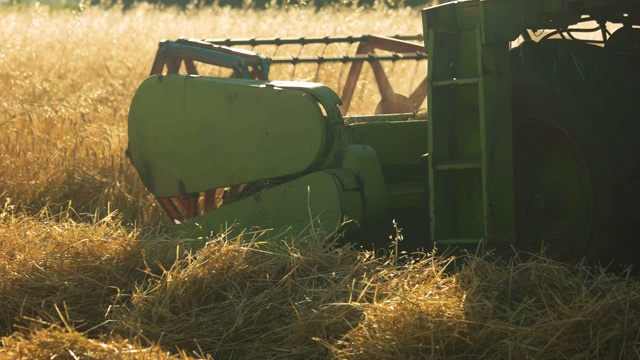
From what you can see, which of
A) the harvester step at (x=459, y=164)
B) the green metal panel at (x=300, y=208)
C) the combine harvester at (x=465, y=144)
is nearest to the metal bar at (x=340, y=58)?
the combine harvester at (x=465, y=144)

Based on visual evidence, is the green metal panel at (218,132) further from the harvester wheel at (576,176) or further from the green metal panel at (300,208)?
the harvester wheel at (576,176)

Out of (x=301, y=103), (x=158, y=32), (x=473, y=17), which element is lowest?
(x=158, y=32)

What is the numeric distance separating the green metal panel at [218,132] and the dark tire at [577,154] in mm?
919

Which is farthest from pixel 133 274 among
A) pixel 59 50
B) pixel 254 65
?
pixel 59 50

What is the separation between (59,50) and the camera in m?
12.9

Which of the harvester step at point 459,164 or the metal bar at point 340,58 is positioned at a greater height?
the metal bar at point 340,58

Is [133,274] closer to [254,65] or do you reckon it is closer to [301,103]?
[301,103]

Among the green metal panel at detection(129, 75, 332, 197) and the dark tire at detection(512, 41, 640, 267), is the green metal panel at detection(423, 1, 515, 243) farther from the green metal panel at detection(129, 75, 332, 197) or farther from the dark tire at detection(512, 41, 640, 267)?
the green metal panel at detection(129, 75, 332, 197)

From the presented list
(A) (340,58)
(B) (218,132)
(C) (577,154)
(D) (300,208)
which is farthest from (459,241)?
(A) (340,58)

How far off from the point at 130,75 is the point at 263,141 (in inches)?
273

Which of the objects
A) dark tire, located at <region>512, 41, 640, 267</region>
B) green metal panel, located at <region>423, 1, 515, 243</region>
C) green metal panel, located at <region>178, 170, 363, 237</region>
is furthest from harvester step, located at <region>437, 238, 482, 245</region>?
green metal panel, located at <region>178, 170, 363, 237</region>

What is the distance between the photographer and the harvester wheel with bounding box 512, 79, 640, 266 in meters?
4.36

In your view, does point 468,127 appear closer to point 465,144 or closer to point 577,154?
point 465,144

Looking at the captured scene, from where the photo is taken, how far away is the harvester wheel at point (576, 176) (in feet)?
14.3
